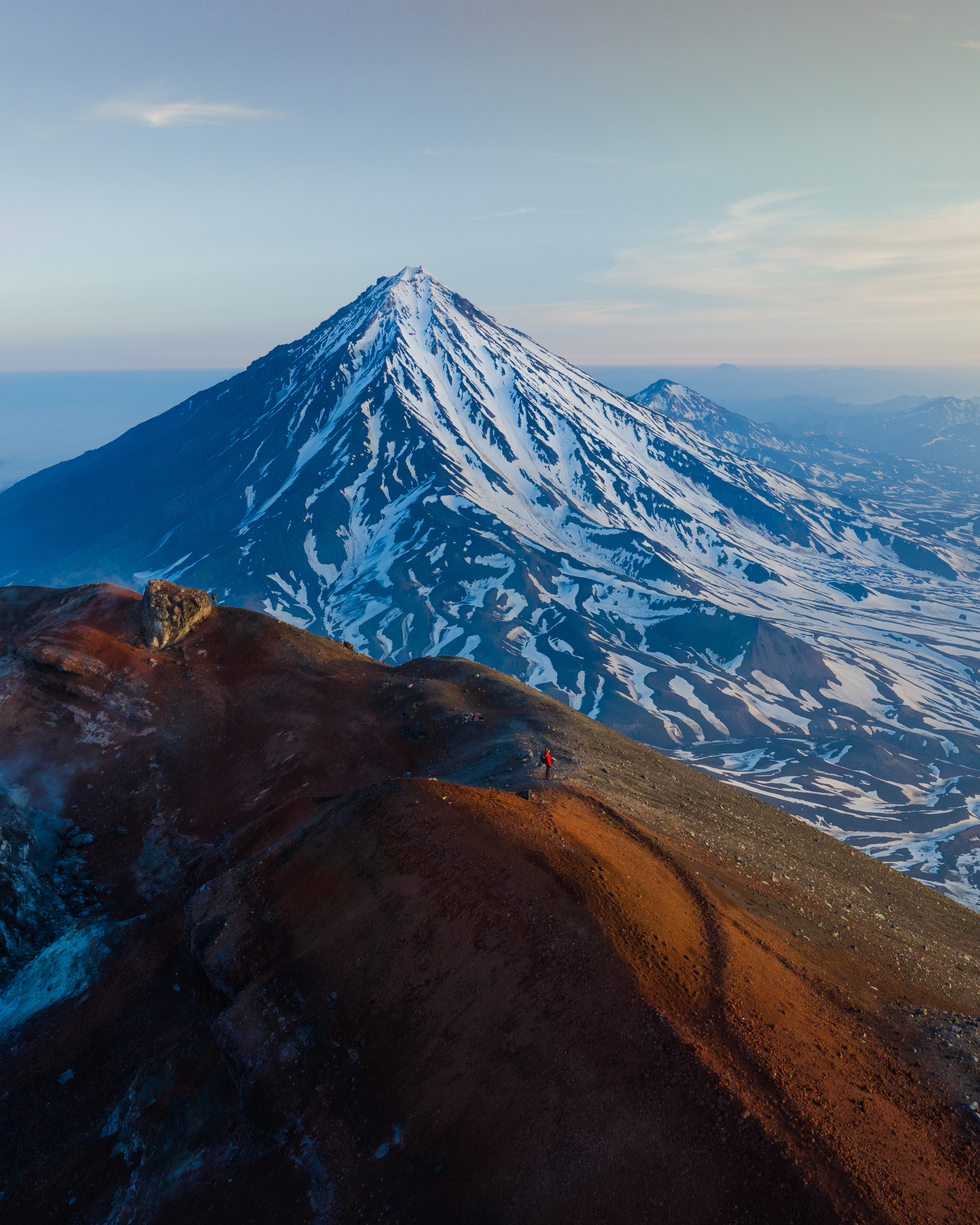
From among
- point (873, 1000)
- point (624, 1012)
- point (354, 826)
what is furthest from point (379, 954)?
point (873, 1000)

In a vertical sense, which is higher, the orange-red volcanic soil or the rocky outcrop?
the rocky outcrop

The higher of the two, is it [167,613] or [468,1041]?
[167,613]

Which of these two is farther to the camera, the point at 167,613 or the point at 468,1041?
the point at 167,613

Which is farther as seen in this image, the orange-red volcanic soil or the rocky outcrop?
the rocky outcrop
